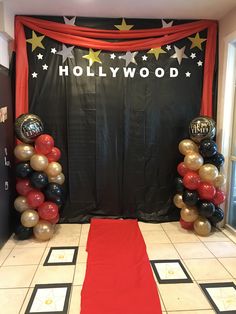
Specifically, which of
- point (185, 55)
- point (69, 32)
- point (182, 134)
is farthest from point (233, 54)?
point (69, 32)

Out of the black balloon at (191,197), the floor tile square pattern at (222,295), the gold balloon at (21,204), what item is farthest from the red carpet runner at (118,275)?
the gold balloon at (21,204)

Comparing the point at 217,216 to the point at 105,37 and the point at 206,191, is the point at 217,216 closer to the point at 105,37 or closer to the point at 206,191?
the point at 206,191

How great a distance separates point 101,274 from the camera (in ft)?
7.80

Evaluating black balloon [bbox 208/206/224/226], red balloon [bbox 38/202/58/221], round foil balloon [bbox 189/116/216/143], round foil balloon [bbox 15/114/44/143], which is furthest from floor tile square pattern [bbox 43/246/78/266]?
round foil balloon [bbox 189/116/216/143]

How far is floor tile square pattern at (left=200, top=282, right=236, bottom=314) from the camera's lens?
78.0 inches

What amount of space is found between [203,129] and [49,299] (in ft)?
7.62

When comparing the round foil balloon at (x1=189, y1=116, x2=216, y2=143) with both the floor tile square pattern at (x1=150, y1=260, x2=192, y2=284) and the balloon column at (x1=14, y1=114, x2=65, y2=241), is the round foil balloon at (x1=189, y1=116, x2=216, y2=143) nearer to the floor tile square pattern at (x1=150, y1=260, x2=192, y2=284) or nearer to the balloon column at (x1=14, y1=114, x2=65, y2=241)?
the floor tile square pattern at (x1=150, y1=260, x2=192, y2=284)

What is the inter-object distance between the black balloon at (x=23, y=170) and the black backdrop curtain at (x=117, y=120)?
0.61m

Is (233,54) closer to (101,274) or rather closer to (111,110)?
(111,110)

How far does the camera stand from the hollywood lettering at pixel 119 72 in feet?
10.8

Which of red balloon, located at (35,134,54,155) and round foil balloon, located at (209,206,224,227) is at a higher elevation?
red balloon, located at (35,134,54,155)

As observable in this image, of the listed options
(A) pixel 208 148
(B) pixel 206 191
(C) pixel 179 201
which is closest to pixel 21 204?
(C) pixel 179 201

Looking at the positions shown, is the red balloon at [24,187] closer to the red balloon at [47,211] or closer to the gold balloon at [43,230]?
the red balloon at [47,211]

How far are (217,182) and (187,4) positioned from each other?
200cm
